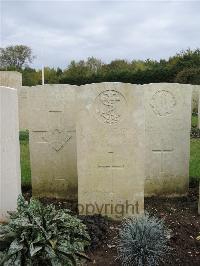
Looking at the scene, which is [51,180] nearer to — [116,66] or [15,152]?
[15,152]

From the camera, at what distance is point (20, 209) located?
4.08 metres

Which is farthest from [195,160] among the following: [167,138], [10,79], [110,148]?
[10,79]

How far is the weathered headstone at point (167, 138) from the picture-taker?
20.7ft

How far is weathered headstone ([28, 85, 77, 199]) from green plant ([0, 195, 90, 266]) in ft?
7.30

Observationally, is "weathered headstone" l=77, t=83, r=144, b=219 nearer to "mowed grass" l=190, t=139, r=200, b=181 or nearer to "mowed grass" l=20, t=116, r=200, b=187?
"mowed grass" l=20, t=116, r=200, b=187

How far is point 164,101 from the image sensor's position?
6.30 m

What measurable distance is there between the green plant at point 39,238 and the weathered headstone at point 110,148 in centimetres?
102

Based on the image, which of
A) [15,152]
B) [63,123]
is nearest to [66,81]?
[63,123]

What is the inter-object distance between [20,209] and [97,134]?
4.78 ft

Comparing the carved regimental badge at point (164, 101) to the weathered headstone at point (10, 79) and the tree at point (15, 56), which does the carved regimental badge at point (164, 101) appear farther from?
the tree at point (15, 56)

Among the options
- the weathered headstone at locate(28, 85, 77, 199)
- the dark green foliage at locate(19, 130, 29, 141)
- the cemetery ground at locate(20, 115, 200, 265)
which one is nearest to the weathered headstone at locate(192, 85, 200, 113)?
the dark green foliage at locate(19, 130, 29, 141)

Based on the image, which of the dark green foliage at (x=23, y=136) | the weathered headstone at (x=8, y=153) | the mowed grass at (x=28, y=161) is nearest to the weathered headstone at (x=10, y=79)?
the dark green foliage at (x=23, y=136)

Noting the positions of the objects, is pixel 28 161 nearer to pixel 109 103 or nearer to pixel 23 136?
pixel 23 136

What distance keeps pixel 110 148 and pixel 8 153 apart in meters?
1.39
